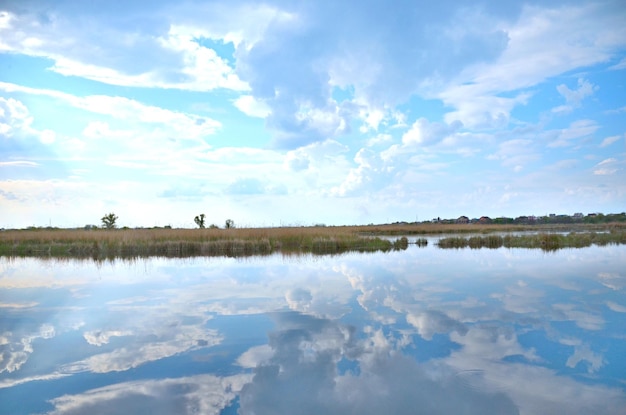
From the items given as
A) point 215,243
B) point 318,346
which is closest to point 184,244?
point 215,243

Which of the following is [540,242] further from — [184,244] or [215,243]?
[184,244]

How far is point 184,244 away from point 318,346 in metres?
18.0

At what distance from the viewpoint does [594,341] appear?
6.14 m

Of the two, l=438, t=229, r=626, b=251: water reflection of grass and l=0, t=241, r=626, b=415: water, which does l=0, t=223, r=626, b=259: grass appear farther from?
l=0, t=241, r=626, b=415: water

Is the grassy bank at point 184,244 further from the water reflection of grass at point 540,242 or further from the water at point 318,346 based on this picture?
the water at point 318,346

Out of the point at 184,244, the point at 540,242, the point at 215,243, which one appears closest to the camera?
the point at 184,244

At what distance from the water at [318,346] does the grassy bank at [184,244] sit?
1009cm

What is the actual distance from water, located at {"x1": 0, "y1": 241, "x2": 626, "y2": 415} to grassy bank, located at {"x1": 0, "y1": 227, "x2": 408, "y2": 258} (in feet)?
33.1

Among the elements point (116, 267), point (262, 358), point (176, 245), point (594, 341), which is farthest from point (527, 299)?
point (176, 245)

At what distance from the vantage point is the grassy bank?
22.2 meters

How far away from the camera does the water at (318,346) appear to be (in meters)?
4.38

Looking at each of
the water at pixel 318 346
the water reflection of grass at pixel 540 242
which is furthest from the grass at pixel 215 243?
the water at pixel 318 346

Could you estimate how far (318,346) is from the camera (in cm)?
608

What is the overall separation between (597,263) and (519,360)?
11921 millimetres
